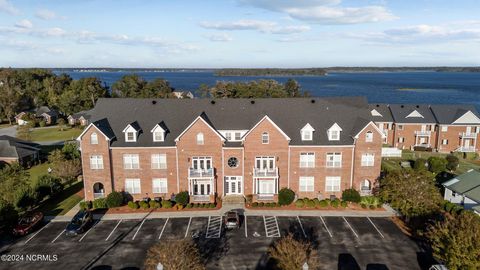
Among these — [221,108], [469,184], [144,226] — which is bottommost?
[144,226]

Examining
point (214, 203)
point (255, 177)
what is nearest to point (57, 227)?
point (214, 203)

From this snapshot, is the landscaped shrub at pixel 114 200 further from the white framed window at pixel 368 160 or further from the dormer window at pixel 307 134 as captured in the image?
the white framed window at pixel 368 160

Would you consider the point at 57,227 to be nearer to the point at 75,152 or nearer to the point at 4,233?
the point at 4,233

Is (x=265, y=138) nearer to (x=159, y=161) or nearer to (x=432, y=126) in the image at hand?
(x=159, y=161)

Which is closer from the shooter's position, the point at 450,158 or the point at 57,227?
the point at 57,227

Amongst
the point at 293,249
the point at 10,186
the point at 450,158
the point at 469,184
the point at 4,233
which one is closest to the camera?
the point at 293,249

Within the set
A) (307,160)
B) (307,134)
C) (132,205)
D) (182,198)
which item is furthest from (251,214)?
(132,205)
